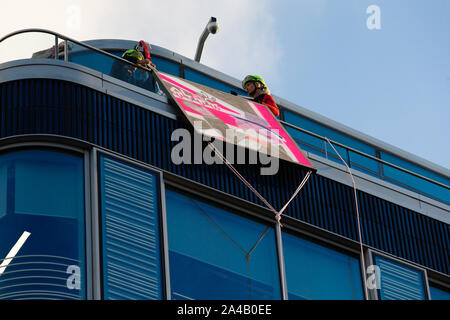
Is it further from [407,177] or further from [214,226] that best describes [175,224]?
[407,177]

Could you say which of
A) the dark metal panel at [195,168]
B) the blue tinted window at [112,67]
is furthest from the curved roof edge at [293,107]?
the dark metal panel at [195,168]

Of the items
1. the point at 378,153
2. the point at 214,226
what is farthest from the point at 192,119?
the point at 378,153

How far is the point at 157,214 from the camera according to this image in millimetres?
17047

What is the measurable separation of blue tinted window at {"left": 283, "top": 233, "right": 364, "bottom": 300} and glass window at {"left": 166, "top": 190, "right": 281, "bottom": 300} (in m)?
0.36

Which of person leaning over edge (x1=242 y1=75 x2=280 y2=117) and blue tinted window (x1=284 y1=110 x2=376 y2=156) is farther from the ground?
blue tinted window (x1=284 y1=110 x2=376 y2=156)

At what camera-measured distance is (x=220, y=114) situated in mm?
19609

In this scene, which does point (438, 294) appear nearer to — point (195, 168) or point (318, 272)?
point (318, 272)

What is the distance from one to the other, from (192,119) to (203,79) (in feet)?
15.9

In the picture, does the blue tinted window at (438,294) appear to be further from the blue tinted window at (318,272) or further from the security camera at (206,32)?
the security camera at (206,32)

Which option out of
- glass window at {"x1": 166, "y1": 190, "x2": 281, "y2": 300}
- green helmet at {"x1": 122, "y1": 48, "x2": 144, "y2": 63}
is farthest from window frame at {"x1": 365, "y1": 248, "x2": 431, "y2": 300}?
green helmet at {"x1": 122, "y1": 48, "x2": 144, "y2": 63}

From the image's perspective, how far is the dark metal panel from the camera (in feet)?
57.0

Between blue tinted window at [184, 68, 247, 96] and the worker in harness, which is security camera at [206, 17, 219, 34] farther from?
the worker in harness

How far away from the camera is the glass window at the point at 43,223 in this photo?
608 inches

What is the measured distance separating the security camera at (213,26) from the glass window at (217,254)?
7205 mm
